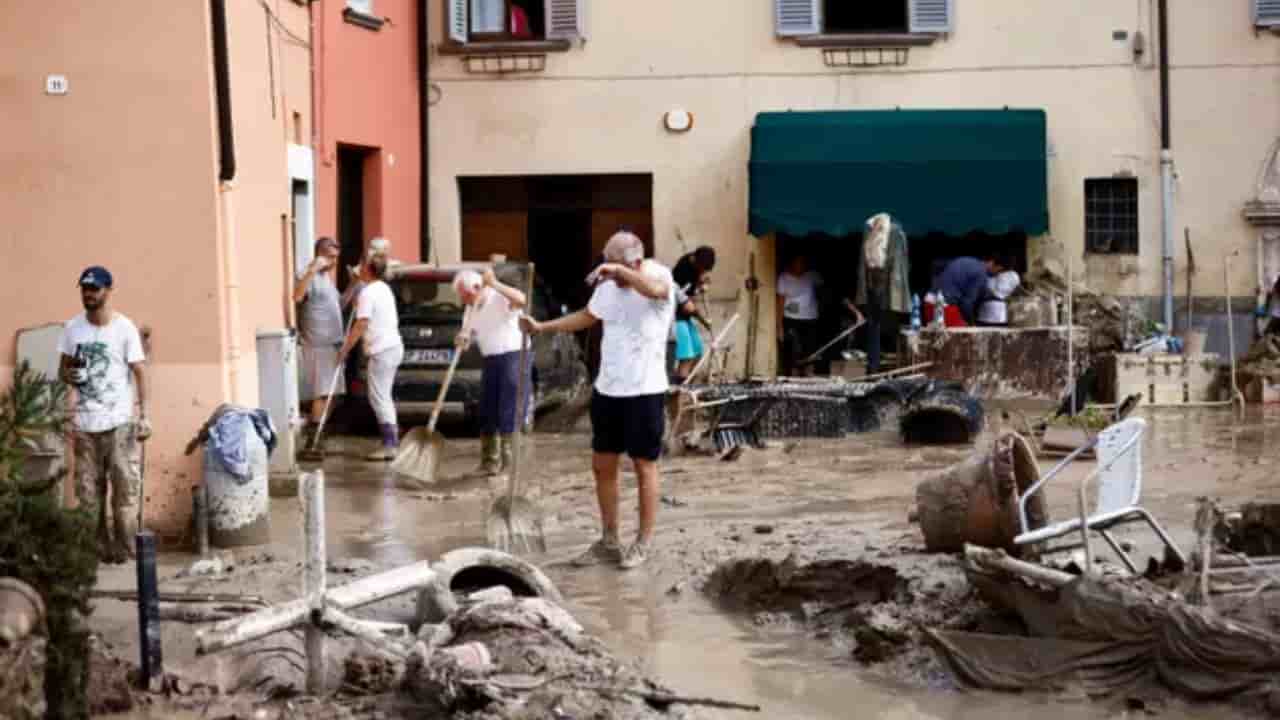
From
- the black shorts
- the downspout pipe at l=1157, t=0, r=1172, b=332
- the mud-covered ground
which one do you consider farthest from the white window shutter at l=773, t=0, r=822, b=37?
the black shorts

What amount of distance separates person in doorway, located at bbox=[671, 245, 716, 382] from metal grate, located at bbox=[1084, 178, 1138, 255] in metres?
4.87

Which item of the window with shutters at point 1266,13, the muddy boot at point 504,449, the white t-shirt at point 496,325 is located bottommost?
the muddy boot at point 504,449

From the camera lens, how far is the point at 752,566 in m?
11.4

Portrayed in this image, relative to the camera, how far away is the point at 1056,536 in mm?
9422

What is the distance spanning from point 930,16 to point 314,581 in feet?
57.4

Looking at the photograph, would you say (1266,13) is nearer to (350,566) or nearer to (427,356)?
(427,356)

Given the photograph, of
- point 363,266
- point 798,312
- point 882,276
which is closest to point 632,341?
point 363,266

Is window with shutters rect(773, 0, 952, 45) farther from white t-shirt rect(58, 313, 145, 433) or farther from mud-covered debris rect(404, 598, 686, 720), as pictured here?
mud-covered debris rect(404, 598, 686, 720)

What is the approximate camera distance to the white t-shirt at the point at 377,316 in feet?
56.1

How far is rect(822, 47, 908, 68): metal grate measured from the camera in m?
24.7

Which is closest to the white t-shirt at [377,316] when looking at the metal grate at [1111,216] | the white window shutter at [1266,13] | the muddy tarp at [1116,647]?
the muddy tarp at [1116,647]

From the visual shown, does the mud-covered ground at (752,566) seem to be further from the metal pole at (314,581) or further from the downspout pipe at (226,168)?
the downspout pipe at (226,168)

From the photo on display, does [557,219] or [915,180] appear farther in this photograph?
[557,219]

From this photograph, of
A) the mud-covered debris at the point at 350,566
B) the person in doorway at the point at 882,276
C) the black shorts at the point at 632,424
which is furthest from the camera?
the person in doorway at the point at 882,276
